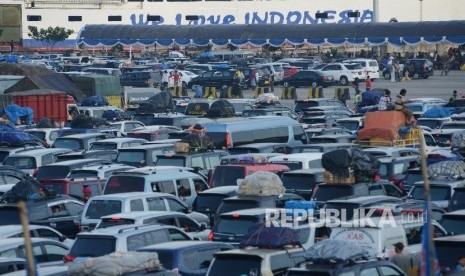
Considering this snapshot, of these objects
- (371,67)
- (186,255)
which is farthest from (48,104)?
(186,255)

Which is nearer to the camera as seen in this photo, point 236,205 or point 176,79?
point 236,205

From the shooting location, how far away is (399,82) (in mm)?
62062

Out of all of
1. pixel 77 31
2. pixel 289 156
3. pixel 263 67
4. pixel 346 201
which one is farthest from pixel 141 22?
pixel 346 201

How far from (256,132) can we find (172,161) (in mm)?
4891

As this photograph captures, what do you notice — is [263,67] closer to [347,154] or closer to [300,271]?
[347,154]

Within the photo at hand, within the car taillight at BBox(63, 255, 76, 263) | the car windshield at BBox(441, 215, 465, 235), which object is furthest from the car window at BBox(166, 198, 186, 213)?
the car windshield at BBox(441, 215, 465, 235)

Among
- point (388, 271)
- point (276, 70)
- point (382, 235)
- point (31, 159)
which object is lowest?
point (388, 271)

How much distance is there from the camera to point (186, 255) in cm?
1644

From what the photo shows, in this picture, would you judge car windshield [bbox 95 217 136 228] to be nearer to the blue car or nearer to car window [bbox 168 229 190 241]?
car window [bbox 168 229 190 241]

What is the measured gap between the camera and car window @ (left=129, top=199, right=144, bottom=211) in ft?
68.7

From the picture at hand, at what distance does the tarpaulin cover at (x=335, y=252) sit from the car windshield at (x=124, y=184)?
879 centimetres

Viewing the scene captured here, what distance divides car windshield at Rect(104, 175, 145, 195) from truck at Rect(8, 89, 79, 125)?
57.7 feet

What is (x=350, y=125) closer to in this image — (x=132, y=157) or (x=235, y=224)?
(x=132, y=157)

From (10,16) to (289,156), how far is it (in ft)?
224
